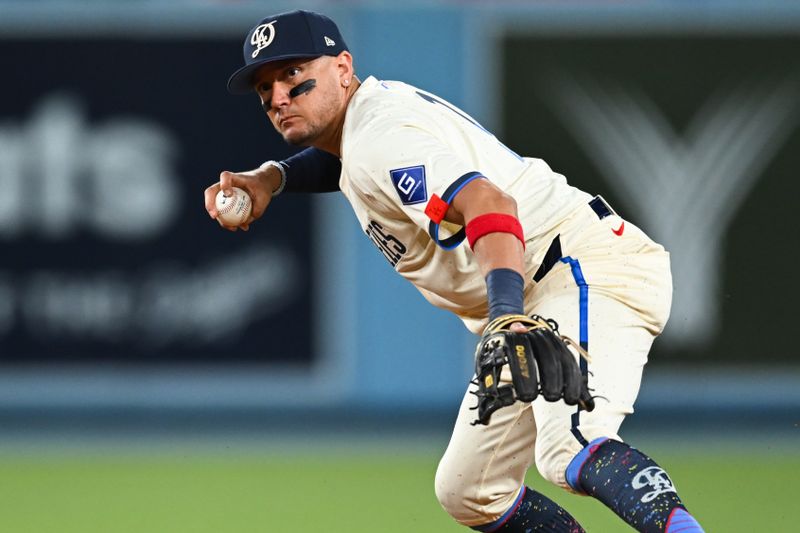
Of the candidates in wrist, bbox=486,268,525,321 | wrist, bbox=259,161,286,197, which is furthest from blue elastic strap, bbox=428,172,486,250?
wrist, bbox=259,161,286,197

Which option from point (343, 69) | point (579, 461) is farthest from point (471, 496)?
point (343, 69)

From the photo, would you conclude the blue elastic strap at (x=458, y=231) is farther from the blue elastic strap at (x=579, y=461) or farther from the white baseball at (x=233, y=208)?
the white baseball at (x=233, y=208)

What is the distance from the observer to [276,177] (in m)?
5.12

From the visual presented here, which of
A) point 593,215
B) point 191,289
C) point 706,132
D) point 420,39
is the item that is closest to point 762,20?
point 706,132

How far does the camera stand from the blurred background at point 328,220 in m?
9.47

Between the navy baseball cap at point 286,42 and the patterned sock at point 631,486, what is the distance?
1.50 meters

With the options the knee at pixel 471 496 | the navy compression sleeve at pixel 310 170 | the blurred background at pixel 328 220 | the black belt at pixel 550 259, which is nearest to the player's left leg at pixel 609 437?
the black belt at pixel 550 259

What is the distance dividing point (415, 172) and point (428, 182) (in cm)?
6

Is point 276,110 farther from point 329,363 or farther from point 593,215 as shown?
point 329,363

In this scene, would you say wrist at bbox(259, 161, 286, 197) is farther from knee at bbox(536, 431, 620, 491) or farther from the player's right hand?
knee at bbox(536, 431, 620, 491)

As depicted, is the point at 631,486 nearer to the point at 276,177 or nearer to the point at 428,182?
the point at 428,182

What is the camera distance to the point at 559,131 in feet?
31.5

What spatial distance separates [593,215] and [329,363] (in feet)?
17.4

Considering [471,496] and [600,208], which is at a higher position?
[600,208]
